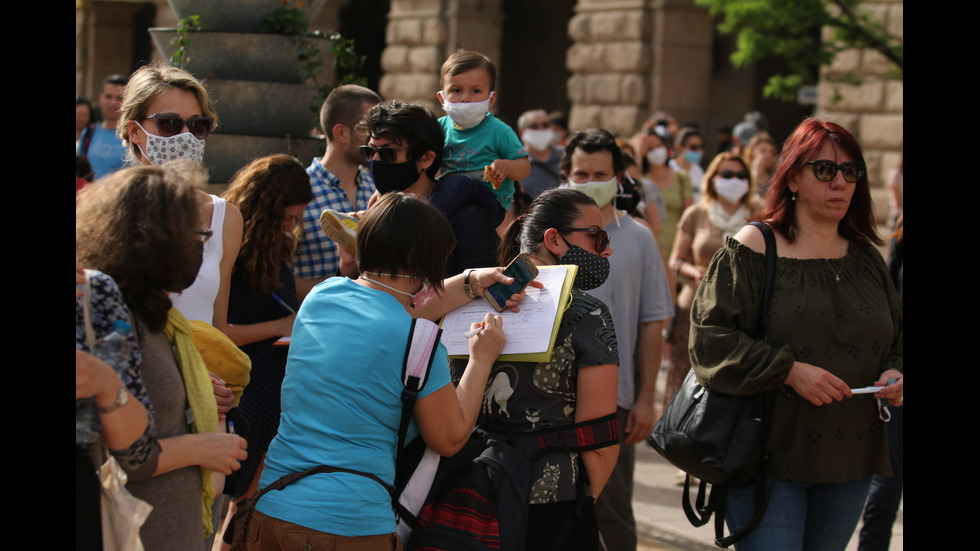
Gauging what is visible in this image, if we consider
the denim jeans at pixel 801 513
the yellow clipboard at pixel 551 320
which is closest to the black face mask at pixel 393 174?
the yellow clipboard at pixel 551 320

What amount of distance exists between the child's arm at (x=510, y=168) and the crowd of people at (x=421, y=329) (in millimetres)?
15

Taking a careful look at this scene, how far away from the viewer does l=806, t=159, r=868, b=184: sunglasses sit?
160 inches

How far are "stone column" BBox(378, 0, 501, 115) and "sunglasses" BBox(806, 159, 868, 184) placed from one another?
12590 mm

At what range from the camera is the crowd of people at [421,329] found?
2.81 metres

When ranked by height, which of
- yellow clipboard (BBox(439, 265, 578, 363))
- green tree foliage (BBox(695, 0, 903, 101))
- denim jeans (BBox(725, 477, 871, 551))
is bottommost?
denim jeans (BBox(725, 477, 871, 551))

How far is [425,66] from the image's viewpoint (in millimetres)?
16922

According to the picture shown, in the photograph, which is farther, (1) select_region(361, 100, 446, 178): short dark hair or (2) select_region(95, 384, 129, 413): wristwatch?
(1) select_region(361, 100, 446, 178): short dark hair

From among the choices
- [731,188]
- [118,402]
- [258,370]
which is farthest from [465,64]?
[731,188]

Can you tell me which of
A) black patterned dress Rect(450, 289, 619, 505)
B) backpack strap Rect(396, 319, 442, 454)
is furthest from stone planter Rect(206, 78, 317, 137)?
backpack strap Rect(396, 319, 442, 454)

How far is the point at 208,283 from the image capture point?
3840 millimetres

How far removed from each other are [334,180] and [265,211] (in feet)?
2.77

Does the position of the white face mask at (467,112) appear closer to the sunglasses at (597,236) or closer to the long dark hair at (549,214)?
the long dark hair at (549,214)

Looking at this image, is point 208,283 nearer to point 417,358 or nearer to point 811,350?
point 417,358

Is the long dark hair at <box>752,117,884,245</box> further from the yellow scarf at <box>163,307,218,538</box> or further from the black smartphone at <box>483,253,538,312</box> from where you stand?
the yellow scarf at <box>163,307,218,538</box>
